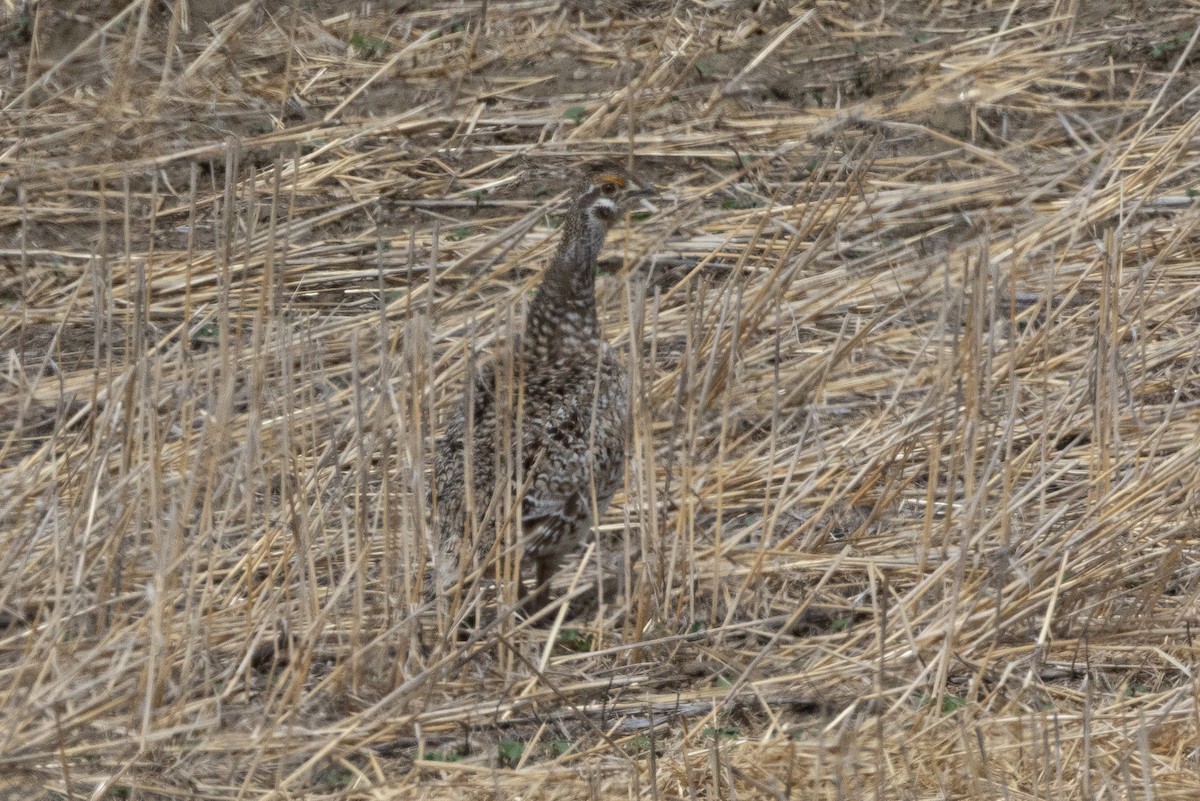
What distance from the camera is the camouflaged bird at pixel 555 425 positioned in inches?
194

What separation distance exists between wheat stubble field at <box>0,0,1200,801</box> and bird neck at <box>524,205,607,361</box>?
19 cm

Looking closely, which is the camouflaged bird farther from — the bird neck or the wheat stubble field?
the wheat stubble field

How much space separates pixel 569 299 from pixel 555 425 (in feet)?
2.13

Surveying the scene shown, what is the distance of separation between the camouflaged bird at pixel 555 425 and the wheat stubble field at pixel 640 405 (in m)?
0.19

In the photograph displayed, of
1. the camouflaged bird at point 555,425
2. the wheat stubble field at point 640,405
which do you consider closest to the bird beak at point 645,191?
the camouflaged bird at point 555,425

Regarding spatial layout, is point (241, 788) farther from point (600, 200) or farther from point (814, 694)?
point (600, 200)

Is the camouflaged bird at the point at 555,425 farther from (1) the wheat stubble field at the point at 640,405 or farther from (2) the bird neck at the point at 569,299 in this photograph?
(1) the wheat stubble field at the point at 640,405

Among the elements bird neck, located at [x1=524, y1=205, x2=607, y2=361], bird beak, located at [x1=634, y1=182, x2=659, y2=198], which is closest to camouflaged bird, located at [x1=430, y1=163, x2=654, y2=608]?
bird neck, located at [x1=524, y1=205, x2=607, y2=361]

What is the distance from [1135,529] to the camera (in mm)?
4879

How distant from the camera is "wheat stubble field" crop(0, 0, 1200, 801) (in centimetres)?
404

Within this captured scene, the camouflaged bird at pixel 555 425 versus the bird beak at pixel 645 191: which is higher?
the bird beak at pixel 645 191

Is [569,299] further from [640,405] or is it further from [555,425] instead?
[640,405]

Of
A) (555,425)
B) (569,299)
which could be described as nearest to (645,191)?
(569,299)

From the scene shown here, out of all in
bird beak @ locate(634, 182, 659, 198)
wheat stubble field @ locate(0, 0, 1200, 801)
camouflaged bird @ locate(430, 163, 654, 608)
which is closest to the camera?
wheat stubble field @ locate(0, 0, 1200, 801)
